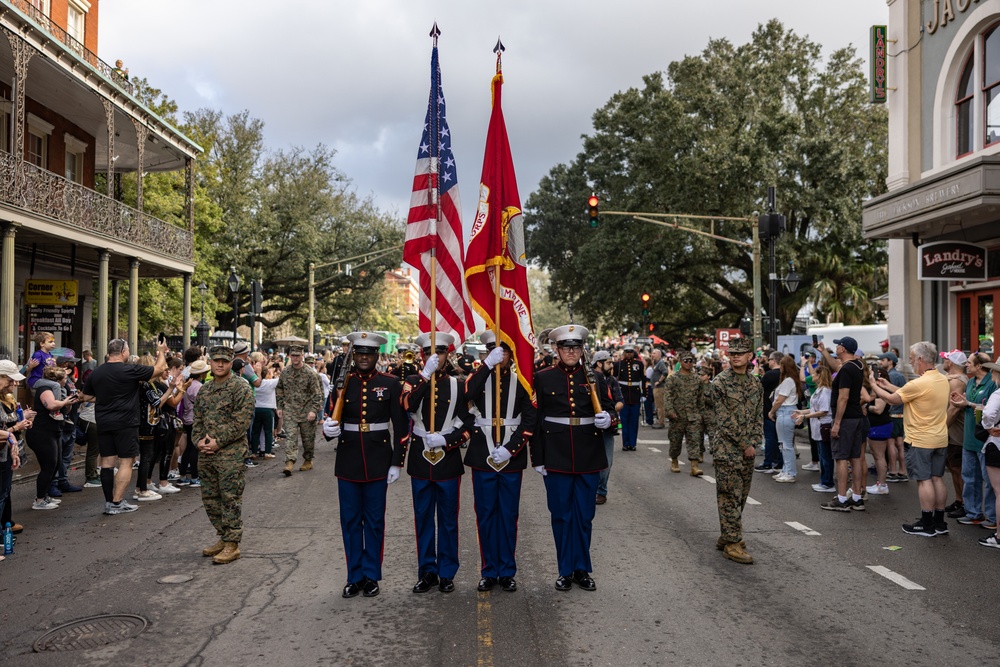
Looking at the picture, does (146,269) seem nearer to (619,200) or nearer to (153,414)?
(153,414)

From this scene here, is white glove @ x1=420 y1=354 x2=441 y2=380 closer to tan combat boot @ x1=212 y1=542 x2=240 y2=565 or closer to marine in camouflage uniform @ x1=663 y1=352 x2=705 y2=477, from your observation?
tan combat boot @ x1=212 y1=542 x2=240 y2=565

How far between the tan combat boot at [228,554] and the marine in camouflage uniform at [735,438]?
4.41m

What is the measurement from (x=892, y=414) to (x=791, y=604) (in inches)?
249

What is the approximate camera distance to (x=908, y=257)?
17578 millimetres

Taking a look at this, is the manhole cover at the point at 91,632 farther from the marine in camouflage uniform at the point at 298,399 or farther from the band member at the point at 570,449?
the marine in camouflage uniform at the point at 298,399

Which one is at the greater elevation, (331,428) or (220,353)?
(220,353)

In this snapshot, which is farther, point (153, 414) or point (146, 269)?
point (146, 269)

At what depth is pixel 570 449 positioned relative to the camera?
20.4 ft

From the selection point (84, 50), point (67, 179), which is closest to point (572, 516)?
point (67, 179)

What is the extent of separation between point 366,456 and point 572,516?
1708 millimetres

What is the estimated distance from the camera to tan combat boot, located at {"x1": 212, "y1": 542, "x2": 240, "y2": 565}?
6.80m

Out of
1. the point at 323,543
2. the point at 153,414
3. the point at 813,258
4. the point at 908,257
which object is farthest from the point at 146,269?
the point at 813,258

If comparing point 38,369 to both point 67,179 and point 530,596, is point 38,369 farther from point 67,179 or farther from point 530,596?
point 67,179

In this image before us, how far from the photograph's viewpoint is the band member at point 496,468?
6051 mm
